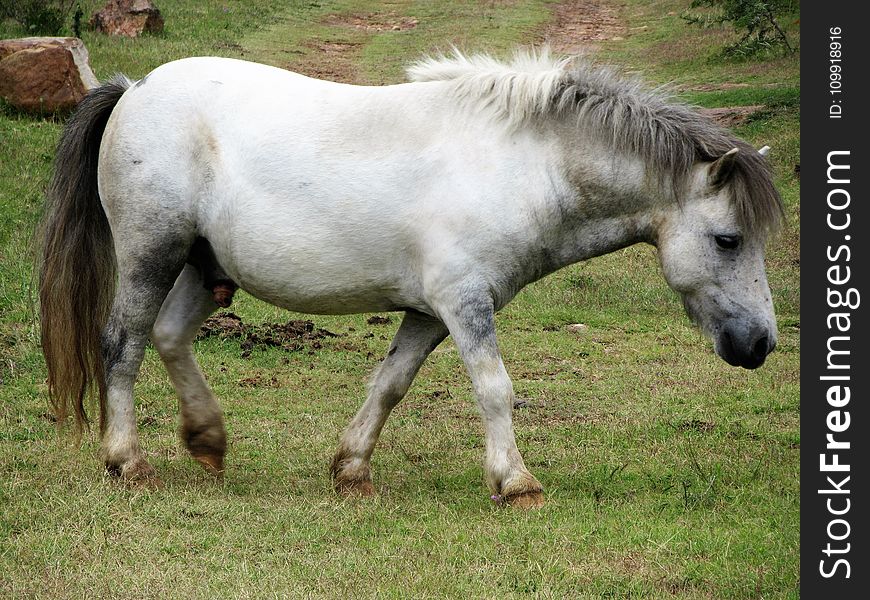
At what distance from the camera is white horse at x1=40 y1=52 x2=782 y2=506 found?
16.4 feet

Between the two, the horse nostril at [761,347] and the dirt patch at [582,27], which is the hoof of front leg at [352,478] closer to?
the horse nostril at [761,347]

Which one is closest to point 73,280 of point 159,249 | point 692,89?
point 159,249

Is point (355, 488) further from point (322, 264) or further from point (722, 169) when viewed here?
point (722, 169)

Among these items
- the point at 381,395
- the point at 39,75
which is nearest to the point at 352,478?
the point at 381,395

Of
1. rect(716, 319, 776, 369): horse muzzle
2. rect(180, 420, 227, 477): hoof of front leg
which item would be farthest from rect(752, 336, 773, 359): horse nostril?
rect(180, 420, 227, 477): hoof of front leg

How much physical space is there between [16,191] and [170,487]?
262 inches

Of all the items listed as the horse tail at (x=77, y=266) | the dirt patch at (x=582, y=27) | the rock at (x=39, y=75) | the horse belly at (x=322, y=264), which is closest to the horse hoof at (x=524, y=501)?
the horse belly at (x=322, y=264)

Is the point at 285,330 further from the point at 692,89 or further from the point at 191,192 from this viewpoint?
the point at 692,89

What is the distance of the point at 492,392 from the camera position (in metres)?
4.98

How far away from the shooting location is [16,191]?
1098cm

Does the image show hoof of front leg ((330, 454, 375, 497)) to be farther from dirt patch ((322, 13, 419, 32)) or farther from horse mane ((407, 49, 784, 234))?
dirt patch ((322, 13, 419, 32))

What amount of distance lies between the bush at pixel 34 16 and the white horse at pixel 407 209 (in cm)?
1380

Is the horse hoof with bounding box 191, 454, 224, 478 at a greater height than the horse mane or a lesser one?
lesser

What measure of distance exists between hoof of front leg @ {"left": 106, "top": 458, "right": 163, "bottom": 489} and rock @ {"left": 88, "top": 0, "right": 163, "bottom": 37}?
16.3 meters
